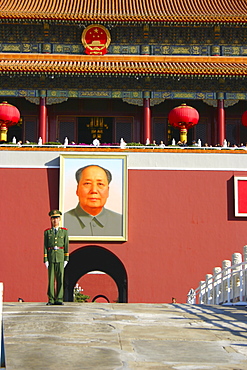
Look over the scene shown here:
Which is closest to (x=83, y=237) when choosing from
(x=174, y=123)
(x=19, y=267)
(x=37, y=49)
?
(x=19, y=267)

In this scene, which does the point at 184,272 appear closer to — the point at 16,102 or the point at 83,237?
the point at 83,237

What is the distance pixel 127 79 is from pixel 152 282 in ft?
24.4

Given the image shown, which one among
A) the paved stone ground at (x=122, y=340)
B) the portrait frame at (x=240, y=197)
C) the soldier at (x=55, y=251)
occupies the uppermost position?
the portrait frame at (x=240, y=197)

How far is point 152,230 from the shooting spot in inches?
668

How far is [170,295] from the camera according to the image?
16.6 m

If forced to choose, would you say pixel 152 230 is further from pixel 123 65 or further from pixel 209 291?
pixel 123 65

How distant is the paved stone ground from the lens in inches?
183

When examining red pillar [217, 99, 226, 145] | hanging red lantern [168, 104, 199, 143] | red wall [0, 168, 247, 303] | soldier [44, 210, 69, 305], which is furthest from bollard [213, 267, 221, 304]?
red pillar [217, 99, 226, 145]

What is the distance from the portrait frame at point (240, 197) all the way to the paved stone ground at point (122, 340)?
935cm

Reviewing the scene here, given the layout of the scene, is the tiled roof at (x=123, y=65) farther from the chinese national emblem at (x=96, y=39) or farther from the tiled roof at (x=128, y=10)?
the tiled roof at (x=128, y=10)

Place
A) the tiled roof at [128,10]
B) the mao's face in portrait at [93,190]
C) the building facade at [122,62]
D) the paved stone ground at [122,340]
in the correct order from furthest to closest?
the tiled roof at [128,10] < the building facade at [122,62] < the mao's face in portrait at [93,190] < the paved stone ground at [122,340]

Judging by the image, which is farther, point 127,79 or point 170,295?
point 127,79

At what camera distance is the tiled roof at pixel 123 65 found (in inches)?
774

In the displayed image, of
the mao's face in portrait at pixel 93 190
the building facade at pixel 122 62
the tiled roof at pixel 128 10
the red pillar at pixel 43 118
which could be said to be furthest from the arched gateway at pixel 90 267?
the tiled roof at pixel 128 10
